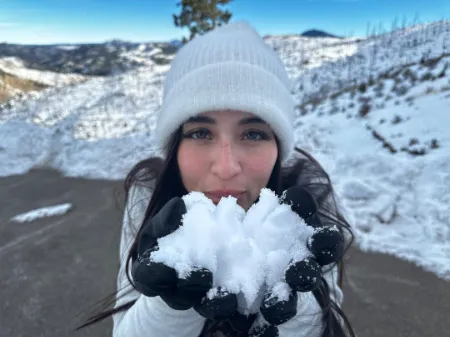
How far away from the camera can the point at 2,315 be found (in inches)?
112

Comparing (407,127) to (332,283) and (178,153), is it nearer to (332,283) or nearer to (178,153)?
(332,283)

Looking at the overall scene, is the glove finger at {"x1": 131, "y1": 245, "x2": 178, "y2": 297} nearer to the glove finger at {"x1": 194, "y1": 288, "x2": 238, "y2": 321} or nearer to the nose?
the glove finger at {"x1": 194, "y1": 288, "x2": 238, "y2": 321}

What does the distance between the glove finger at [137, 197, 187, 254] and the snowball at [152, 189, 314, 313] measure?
2cm

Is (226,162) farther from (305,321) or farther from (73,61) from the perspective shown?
(73,61)

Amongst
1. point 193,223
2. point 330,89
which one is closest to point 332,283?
point 193,223

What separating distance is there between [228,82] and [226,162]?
0.41 m

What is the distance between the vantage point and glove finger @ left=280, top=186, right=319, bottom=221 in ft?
3.24

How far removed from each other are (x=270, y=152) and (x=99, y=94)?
16111mm

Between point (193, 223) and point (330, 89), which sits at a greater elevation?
point (193, 223)

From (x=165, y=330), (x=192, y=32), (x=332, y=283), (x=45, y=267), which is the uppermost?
(x=192, y=32)

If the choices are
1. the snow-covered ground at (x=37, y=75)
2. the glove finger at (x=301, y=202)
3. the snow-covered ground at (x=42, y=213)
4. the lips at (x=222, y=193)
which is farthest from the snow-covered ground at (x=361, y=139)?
the snow-covered ground at (x=37, y=75)

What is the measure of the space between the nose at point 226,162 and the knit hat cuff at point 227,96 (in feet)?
0.61

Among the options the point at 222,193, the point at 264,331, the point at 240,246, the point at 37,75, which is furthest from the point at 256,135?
the point at 37,75

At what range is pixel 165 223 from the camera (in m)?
0.92
